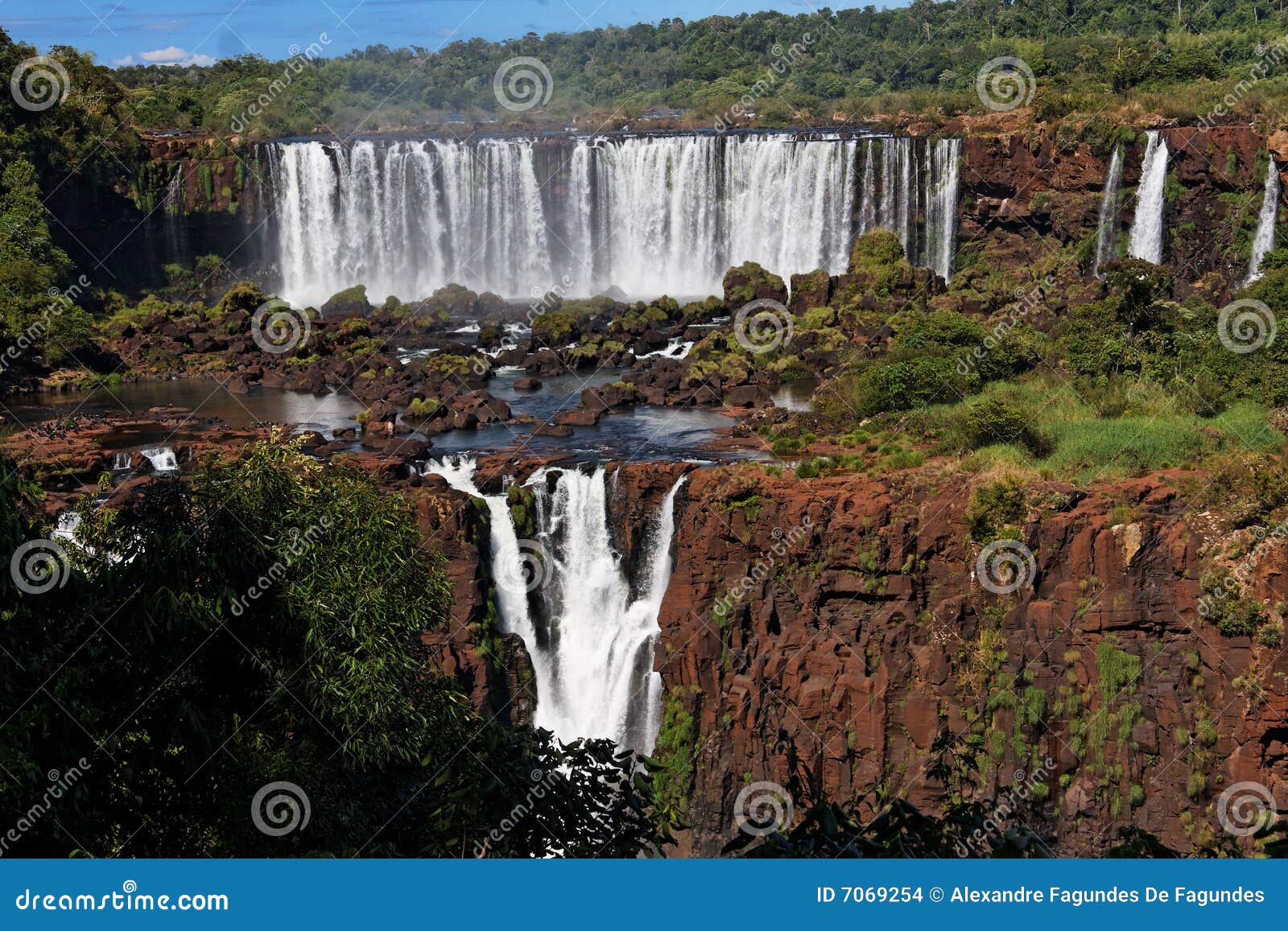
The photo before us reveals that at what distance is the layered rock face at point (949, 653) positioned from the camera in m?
23.6

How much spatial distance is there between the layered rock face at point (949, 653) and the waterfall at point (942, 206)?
26.6 m

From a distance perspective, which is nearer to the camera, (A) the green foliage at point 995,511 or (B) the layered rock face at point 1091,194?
(A) the green foliage at point 995,511

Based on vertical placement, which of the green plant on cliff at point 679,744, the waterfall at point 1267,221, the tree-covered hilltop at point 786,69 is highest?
the tree-covered hilltop at point 786,69

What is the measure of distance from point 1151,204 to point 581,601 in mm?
28273

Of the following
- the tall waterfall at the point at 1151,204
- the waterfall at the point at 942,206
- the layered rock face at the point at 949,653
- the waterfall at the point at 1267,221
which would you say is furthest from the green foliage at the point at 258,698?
the waterfall at the point at 942,206

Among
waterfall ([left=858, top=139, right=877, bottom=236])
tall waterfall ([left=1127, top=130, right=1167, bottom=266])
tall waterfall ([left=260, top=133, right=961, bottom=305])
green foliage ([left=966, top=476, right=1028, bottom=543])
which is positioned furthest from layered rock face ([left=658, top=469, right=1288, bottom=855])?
tall waterfall ([left=260, top=133, right=961, bottom=305])

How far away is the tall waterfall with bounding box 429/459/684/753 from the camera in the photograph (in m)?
27.6

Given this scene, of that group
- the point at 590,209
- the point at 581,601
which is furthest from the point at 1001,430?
the point at 590,209

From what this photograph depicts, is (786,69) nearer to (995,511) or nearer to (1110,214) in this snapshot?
(1110,214)

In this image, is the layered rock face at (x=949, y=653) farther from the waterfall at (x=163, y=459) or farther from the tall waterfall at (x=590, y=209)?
the tall waterfall at (x=590, y=209)

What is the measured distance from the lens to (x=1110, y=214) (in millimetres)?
47938

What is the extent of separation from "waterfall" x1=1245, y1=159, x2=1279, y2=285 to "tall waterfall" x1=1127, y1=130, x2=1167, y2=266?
9.48 feet

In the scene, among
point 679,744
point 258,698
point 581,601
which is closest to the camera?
point 258,698

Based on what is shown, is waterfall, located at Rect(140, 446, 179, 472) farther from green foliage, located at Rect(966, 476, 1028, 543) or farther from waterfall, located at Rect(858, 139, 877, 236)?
waterfall, located at Rect(858, 139, 877, 236)
